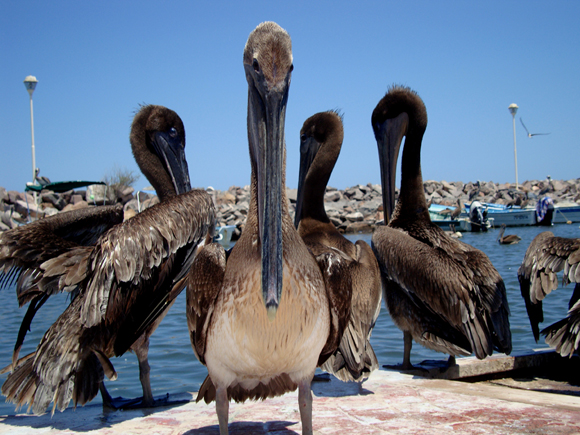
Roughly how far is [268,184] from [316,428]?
1.37 meters

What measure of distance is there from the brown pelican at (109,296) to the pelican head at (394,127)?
7.94ft

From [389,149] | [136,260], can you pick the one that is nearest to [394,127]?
[389,149]

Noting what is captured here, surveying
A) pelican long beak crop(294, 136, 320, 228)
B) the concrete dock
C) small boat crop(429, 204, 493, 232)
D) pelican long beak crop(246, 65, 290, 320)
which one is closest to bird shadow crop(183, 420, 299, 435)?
the concrete dock

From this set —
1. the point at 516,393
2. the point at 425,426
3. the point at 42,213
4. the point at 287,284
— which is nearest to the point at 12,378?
the point at 287,284

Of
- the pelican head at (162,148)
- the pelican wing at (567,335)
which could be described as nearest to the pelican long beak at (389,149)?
the pelican head at (162,148)

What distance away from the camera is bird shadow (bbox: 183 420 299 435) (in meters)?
2.61

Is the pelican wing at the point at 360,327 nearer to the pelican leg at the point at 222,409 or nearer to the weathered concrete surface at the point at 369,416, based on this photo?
the weathered concrete surface at the point at 369,416

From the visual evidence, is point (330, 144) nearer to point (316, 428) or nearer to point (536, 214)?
point (316, 428)

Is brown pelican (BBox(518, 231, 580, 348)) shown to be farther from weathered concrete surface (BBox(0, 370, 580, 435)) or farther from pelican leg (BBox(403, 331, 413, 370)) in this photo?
pelican leg (BBox(403, 331, 413, 370))

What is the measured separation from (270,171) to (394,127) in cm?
366

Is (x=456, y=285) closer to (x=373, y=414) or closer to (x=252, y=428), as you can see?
(x=373, y=414)

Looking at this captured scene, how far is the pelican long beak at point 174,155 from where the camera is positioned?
14.8 ft

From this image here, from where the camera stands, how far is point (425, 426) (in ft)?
8.46

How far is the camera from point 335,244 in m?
4.14
